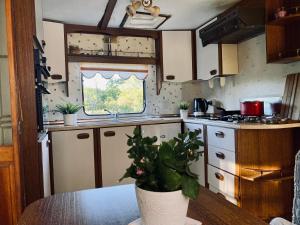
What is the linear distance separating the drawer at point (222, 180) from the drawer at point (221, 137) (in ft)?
Result: 0.85

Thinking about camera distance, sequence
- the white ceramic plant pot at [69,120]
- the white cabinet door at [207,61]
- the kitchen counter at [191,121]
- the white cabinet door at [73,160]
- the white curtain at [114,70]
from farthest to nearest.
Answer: the white curtain at [114,70], the white cabinet door at [207,61], the white ceramic plant pot at [69,120], the white cabinet door at [73,160], the kitchen counter at [191,121]

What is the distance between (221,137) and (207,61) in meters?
1.22

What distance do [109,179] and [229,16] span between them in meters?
2.21

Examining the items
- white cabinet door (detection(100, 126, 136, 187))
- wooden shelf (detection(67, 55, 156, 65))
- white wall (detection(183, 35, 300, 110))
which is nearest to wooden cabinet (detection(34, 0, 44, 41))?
wooden shelf (detection(67, 55, 156, 65))

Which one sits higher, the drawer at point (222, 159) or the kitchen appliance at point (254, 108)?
the kitchen appliance at point (254, 108)

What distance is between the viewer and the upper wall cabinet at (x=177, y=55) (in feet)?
11.5

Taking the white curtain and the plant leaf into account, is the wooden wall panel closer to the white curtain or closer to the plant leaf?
the plant leaf

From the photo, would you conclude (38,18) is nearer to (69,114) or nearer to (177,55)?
(69,114)

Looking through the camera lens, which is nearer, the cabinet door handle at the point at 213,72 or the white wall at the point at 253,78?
the white wall at the point at 253,78

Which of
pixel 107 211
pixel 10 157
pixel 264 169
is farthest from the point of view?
pixel 264 169

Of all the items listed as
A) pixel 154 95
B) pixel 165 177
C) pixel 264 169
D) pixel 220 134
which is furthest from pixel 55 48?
pixel 165 177

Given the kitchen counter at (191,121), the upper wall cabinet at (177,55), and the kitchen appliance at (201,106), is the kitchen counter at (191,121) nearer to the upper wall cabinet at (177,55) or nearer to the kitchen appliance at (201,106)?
the kitchen appliance at (201,106)

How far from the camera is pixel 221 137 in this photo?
2.42 meters

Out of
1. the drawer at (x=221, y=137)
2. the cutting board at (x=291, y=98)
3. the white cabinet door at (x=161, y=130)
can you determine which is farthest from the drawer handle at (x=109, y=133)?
the cutting board at (x=291, y=98)
